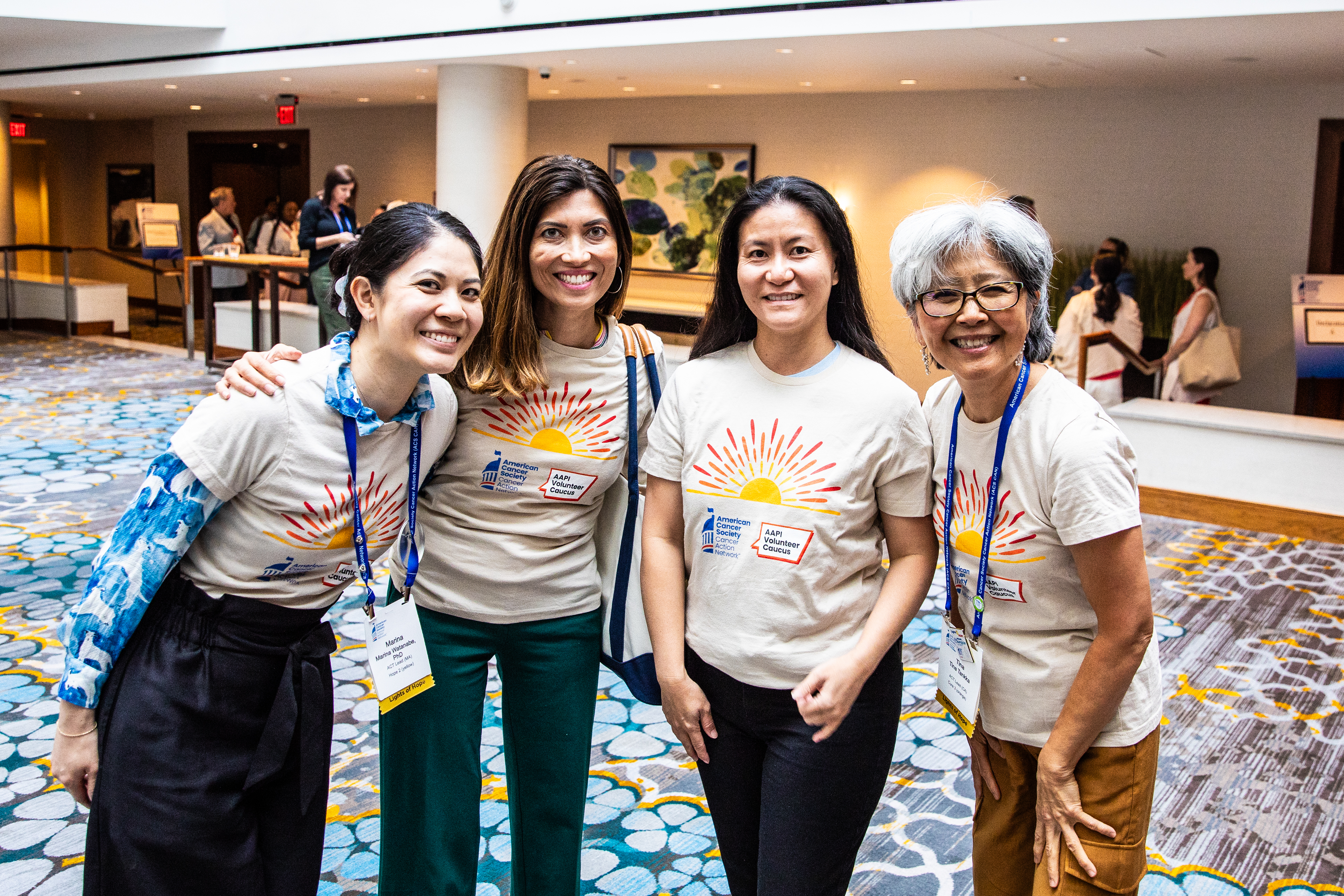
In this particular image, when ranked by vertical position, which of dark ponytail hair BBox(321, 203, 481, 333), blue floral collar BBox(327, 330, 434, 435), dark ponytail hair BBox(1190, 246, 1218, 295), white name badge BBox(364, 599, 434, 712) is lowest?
white name badge BBox(364, 599, 434, 712)

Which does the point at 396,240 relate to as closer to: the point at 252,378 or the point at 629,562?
the point at 252,378

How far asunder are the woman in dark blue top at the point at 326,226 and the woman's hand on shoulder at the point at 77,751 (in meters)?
7.80

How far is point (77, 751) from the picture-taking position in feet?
5.39

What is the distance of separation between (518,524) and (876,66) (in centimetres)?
826

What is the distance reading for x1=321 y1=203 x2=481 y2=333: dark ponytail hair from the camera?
177cm

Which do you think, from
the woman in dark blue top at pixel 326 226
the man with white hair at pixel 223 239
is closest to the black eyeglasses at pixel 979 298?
the woman in dark blue top at pixel 326 226

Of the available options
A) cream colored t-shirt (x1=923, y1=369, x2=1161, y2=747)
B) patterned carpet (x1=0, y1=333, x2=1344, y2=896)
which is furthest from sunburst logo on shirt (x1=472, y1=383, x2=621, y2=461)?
patterned carpet (x1=0, y1=333, x2=1344, y2=896)

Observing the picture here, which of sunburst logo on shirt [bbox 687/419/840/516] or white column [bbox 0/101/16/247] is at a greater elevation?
white column [bbox 0/101/16/247]

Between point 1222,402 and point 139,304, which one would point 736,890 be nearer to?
point 1222,402

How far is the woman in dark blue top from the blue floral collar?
303 inches

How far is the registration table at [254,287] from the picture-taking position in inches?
409

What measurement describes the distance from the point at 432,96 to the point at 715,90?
3.96 metres

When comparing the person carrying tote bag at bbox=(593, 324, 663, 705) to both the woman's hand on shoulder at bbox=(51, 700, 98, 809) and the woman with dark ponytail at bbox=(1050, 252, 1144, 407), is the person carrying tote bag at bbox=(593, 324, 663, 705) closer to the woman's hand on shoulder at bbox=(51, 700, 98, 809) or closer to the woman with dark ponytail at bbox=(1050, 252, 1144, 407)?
the woman's hand on shoulder at bbox=(51, 700, 98, 809)

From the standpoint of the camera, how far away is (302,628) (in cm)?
179
